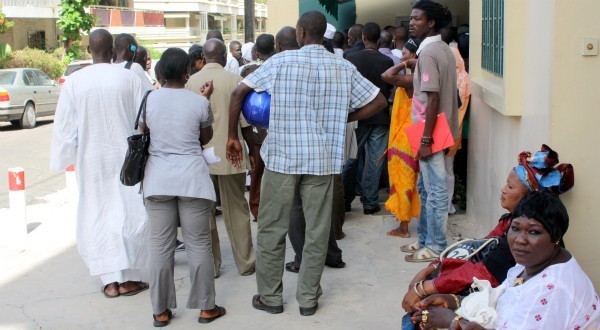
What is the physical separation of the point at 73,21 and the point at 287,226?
29.9 meters

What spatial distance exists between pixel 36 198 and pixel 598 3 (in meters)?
8.08

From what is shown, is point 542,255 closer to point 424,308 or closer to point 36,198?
point 424,308

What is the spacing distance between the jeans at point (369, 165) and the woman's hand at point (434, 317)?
4.10 m

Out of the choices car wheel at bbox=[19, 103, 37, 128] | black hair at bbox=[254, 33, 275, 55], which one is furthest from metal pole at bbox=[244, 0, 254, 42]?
black hair at bbox=[254, 33, 275, 55]

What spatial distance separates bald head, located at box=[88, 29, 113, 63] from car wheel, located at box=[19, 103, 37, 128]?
46.6 ft

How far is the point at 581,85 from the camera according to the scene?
3713mm

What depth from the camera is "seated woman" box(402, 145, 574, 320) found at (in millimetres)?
3471

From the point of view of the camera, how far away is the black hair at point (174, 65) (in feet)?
15.3

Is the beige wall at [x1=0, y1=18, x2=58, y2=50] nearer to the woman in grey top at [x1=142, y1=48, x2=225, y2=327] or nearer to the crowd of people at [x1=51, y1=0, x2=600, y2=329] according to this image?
the crowd of people at [x1=51, y1=0, x2=600, y2=329]

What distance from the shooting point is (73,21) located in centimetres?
3231

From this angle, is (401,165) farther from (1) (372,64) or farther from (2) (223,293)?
(2) (223,293)

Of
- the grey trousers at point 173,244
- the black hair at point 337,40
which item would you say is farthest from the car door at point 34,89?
the grey trousers at point 173,244

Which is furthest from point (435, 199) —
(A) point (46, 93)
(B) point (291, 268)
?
(A) point (46, 93)

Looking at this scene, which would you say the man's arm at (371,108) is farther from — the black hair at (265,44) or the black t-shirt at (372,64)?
the black t-shirt at (372,64)
